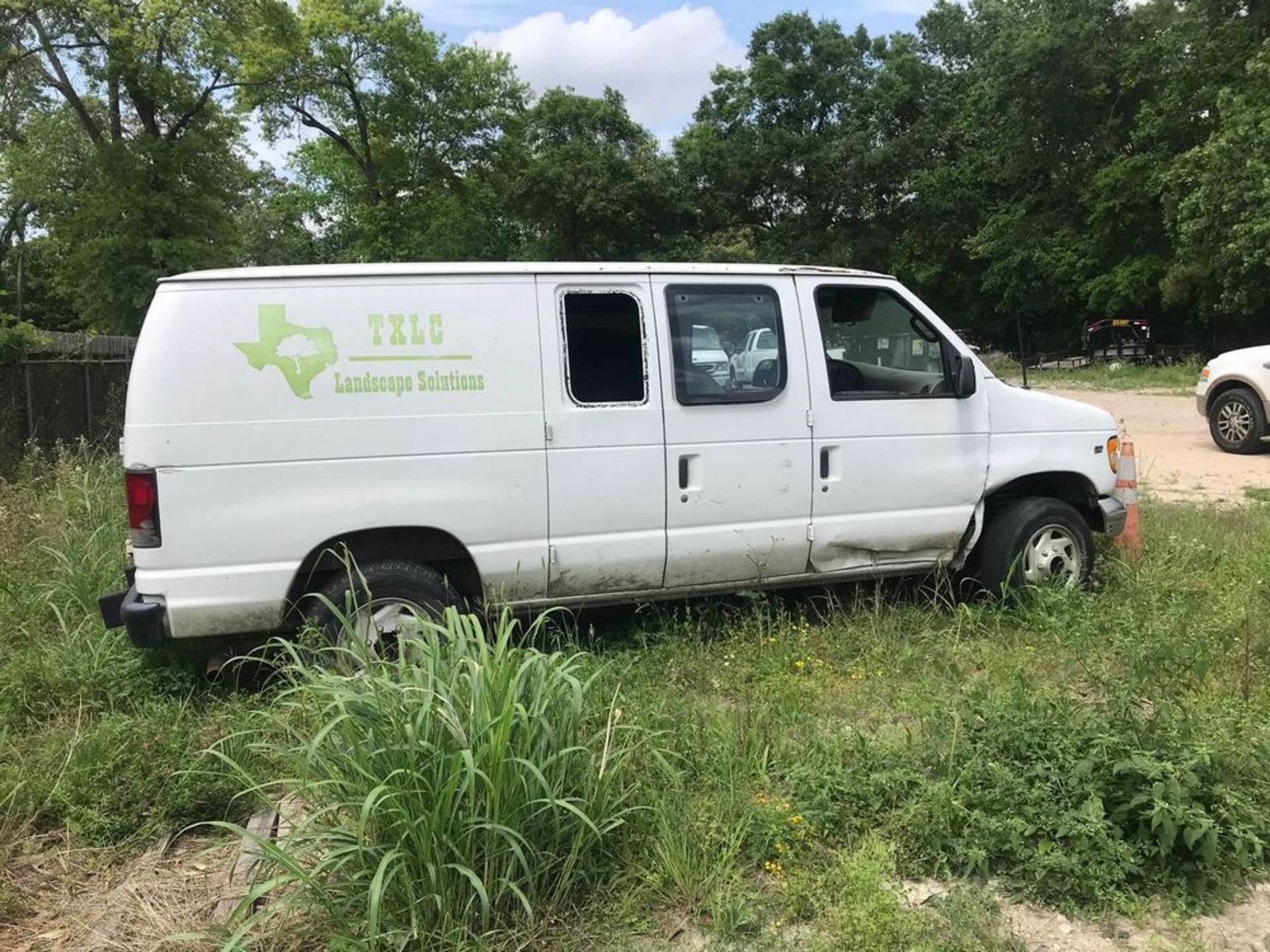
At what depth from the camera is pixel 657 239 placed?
133 ft

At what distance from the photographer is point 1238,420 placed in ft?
38.1

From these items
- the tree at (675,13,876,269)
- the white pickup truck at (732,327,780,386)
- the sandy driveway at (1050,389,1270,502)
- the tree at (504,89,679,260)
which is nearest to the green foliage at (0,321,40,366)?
the white pickup truck at (732,327,780,386)

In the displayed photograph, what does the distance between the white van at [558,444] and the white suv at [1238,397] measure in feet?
24.0

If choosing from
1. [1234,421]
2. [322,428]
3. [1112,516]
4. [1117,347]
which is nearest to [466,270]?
[322,428]

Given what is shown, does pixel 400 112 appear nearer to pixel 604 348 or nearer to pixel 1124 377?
pixel 1124 377

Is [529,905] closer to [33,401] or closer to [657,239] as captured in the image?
[33,401]

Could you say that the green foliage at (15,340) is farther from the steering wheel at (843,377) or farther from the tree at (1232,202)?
the tree at (1232,202)

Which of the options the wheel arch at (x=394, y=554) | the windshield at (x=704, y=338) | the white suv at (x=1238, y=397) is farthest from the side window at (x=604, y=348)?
the white suv at (x=1238, y=397)

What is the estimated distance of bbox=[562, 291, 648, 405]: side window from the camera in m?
4.62

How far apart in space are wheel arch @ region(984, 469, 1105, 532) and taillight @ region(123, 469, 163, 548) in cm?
451

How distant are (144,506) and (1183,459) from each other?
11.8 metres

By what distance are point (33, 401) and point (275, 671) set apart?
7.57m

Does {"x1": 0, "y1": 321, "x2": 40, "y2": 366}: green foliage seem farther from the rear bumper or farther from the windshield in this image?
the rear bumper

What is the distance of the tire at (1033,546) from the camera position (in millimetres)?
5406
